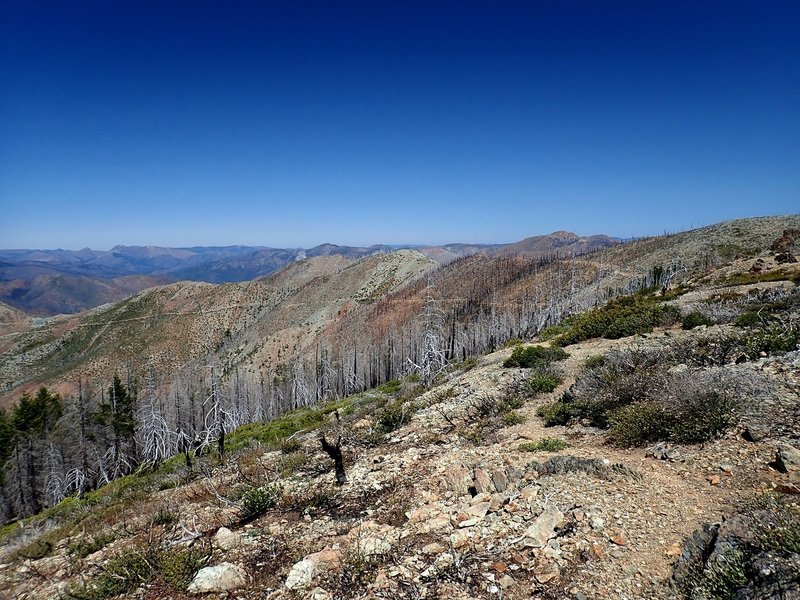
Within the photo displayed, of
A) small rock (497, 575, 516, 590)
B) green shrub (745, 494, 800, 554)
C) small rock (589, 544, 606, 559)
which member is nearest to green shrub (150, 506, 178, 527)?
small rock (497, 575, 516, 590)

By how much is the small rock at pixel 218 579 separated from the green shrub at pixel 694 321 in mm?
18971

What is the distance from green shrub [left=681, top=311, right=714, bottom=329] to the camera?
56.4 ft

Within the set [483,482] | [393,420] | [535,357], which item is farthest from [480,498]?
[535,357]

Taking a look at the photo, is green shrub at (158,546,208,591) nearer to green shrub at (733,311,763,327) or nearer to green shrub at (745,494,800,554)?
green shrub at (745,494,800,554)

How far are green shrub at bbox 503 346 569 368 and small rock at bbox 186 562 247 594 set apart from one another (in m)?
13.7

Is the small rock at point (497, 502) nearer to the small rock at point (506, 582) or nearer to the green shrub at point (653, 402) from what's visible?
the small rock at point (506, 582)

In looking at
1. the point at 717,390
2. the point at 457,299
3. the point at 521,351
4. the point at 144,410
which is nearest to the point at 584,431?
the point at 717,390

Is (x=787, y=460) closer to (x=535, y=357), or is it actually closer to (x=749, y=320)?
(x=749, y=320)

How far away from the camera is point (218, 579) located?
6.04 m

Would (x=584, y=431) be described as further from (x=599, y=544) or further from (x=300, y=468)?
(x=300, y=468)

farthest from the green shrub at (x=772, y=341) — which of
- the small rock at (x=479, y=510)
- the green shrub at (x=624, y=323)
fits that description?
the small rock at (x=479, y=510)

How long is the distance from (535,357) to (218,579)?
15.2 meters

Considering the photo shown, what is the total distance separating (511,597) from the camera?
4934 millimetres

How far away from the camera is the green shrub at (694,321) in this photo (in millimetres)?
17188
